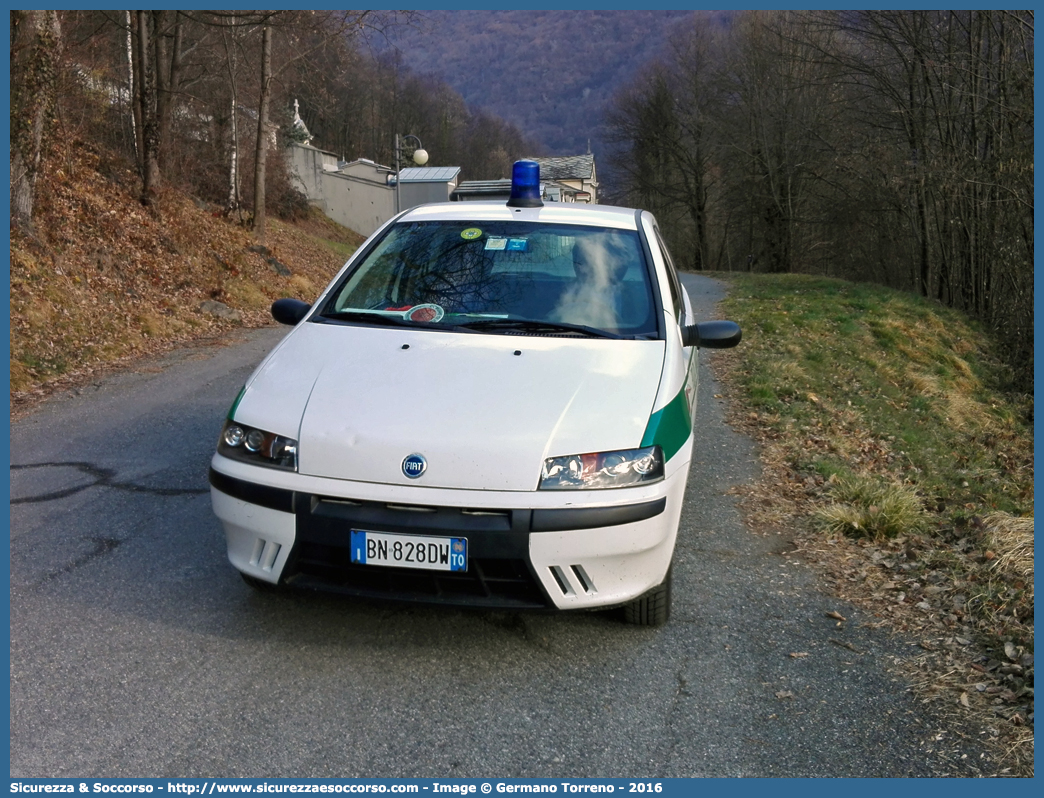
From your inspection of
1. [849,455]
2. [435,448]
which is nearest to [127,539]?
[435,448]

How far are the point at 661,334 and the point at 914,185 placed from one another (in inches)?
850

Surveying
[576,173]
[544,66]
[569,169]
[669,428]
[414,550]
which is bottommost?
[414,550]

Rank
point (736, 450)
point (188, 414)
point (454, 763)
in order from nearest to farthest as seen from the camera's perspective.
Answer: point (454, 763)
point (736, 450)
point (188, 414)

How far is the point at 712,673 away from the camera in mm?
3768

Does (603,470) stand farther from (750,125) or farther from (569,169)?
(569,169)

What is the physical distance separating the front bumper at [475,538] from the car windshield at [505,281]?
1191mm

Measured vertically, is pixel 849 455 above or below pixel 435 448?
below

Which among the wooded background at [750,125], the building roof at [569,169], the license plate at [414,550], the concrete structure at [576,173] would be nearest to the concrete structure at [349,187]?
the wooded background at [750,125]

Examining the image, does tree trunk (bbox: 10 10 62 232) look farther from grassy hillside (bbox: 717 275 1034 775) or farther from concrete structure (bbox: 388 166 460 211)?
concrete structure (bbox: 388 166 460 211)

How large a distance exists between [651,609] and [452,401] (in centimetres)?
125

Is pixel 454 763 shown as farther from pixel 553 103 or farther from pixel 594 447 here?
pixel 553 103

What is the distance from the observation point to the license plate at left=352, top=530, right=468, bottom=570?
3.50 meters

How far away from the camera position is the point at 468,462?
3568mm

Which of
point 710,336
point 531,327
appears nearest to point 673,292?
point 710,336
